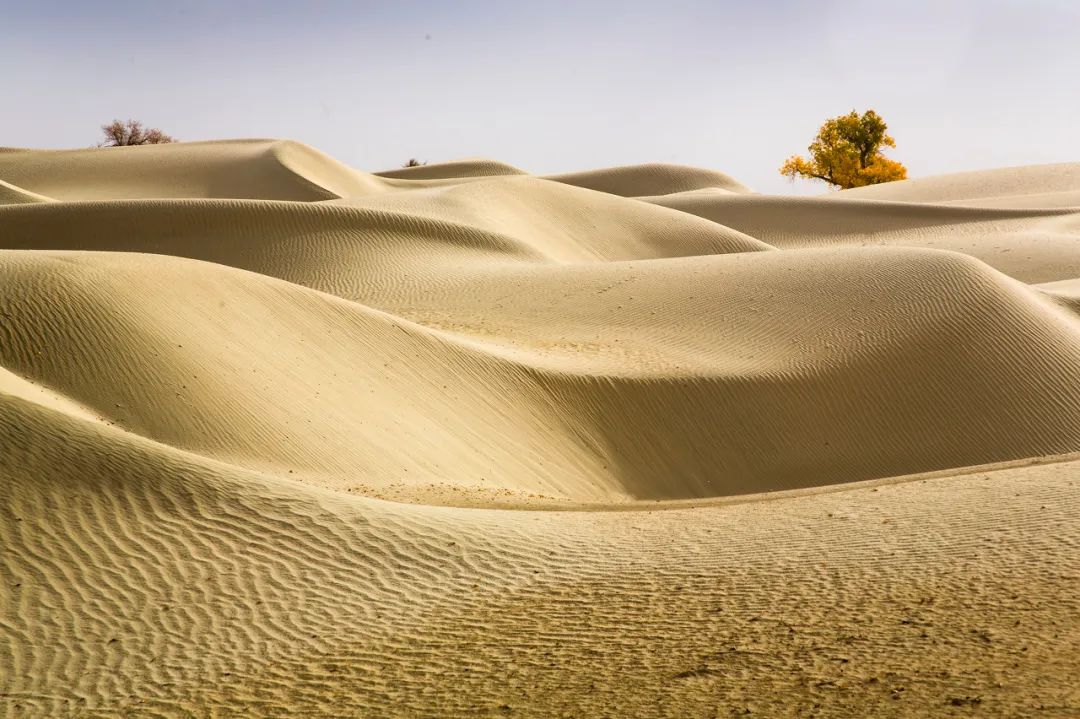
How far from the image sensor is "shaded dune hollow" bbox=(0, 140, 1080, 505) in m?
10.9

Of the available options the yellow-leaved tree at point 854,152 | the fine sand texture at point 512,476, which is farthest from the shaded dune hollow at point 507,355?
the yellow-leaved tree at point 854,152

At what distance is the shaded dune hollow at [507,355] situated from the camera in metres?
10.9

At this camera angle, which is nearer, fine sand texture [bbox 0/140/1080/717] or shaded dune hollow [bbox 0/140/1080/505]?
fine sand texture [bbox 0/140/1080/717]

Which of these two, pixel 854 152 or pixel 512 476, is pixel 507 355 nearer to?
pixel 512 476

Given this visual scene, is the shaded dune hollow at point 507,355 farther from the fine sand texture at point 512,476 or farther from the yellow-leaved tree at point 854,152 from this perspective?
the yellow-leaved tree at point 854,152

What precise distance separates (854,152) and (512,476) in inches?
2340

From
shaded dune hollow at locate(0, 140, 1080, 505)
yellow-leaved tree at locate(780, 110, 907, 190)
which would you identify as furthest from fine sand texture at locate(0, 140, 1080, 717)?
yellow-leaved tree at locate(780, 110, 907, 190)

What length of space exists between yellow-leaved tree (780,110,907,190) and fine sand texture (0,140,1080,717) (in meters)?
46.9

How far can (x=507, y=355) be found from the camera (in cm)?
1470

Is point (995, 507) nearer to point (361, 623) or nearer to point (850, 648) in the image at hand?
point (850, 648)

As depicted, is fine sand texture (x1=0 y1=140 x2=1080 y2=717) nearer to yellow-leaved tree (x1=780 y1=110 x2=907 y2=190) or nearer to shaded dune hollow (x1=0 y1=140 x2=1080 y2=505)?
shaded dune hollow (x1=0 y1=140 x2=1080 y2=505)

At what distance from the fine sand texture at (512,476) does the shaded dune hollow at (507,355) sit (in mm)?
58

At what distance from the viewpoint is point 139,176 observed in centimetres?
4112

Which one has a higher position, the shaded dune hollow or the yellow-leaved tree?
the yellow-leaved tree
